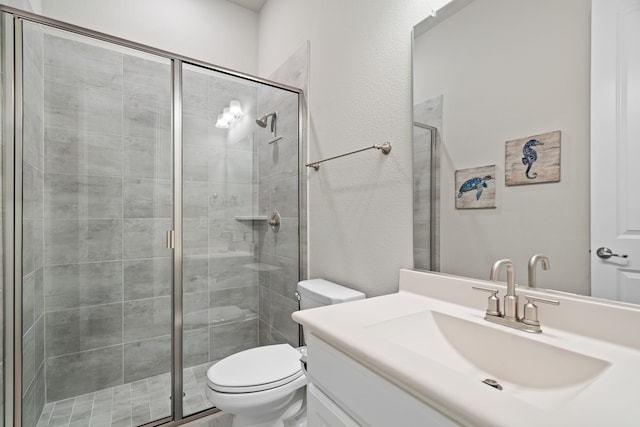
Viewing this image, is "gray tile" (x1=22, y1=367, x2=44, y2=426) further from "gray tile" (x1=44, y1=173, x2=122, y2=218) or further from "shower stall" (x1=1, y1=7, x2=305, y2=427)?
"gray tile" (x1=44, y1=173, x2=122, y2=218)

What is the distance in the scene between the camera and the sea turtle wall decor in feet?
3.22

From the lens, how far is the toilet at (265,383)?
1227mm

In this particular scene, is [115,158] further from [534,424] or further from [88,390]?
[534,424]

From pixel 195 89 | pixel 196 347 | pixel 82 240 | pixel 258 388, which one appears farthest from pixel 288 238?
pixel 82 240

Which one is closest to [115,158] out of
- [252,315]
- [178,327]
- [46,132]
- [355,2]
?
[46,132]

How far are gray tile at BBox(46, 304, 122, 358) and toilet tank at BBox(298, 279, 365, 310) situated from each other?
1.13m

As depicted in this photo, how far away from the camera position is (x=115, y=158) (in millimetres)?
1747

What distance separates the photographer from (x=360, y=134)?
4.90 feet

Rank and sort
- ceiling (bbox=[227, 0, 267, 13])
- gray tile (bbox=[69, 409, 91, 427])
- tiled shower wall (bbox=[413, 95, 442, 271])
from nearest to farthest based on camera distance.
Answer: tiled shower wall (bbox=[413, 95, 442, 271]) → gray tile (bbox=[69, 409, 91, 427]) → ceiling (bbox=[227, 0, 267, 13])

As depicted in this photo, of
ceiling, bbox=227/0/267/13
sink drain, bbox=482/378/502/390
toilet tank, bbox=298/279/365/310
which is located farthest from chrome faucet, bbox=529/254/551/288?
ceiling, bbox=227/0/267/13

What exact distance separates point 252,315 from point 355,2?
191 centimetres

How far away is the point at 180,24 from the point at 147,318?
83.8 inches

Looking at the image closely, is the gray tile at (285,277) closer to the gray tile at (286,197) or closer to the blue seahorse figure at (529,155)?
the gray tile at (286,197)

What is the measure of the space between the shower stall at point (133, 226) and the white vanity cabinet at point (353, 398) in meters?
1.09
